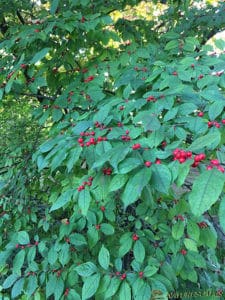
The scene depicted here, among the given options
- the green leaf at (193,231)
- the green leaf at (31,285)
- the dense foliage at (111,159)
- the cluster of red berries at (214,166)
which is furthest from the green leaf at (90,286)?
the cluster of red berries at (214,166)

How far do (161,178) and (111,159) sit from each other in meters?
0.14

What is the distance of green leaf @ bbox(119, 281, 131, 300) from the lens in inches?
47.7

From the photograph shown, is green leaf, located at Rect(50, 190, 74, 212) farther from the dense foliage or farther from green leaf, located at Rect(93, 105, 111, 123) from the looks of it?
green leaf, located at Rect(93, 105, 111, 123)

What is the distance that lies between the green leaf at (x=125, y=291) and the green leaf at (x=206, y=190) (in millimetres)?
664

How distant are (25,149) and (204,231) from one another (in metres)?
1.20

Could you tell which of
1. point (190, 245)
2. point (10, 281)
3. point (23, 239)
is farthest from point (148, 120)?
point (10, 281)

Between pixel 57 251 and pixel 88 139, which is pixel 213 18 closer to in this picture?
pixel 88 139

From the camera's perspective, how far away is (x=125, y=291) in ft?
4.04

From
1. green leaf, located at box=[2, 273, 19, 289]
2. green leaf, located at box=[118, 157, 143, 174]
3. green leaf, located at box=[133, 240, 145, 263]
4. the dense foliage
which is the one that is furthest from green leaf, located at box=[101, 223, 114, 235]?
green leaf, located at box=[118, 157, 143, 174]

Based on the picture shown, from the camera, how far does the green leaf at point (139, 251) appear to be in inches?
52.6

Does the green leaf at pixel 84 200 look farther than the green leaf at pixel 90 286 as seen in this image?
No

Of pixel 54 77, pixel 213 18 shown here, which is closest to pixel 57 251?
pixel 54 77

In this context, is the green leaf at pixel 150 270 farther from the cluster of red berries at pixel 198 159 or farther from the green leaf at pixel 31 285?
the cluster of red berries at pixel 198 159

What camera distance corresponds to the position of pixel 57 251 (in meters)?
1.47
